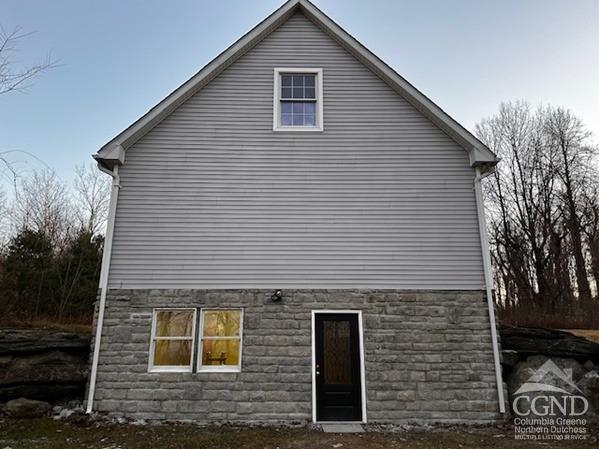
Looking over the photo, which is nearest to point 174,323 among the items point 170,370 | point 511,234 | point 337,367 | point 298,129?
point 170,370

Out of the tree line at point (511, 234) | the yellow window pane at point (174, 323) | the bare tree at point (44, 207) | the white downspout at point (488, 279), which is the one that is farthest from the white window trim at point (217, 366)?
the bare tree at point (44, 207)

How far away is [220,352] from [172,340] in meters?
0.99

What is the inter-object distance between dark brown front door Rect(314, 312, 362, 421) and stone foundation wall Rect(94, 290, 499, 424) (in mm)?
202

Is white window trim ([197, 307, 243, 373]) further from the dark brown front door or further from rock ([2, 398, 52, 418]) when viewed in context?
rock ([2, 398, 52, 418])

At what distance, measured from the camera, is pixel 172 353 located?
7.13 metres

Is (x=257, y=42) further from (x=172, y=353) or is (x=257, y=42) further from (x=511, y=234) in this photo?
(x=511, y=234)

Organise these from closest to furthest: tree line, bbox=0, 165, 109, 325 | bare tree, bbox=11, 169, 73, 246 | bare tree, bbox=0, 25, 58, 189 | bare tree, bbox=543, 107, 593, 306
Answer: bare tree, bbox=0, 25, 58, 189 < tree line, bbox=0, 165, 109, 325 < bare tree, bbox=11, 169, 73, 246 < bare tree, bbox=543, 107, 593, 306

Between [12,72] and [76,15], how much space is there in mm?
5145

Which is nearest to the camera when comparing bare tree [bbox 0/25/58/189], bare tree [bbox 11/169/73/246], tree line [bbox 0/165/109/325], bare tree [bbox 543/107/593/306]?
bare tree [bbox 0/25/58/189]

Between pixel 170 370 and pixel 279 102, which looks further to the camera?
pixel 279 102

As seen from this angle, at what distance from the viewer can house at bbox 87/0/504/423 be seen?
689 centimetres

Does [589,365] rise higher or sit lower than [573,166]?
lower

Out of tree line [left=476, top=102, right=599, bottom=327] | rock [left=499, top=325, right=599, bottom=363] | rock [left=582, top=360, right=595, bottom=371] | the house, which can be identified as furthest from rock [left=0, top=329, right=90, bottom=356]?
tree line [left=476, top=102, right=599, bottom=327]

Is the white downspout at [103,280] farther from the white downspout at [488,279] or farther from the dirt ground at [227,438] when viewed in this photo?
the white downspout at [488,279]
